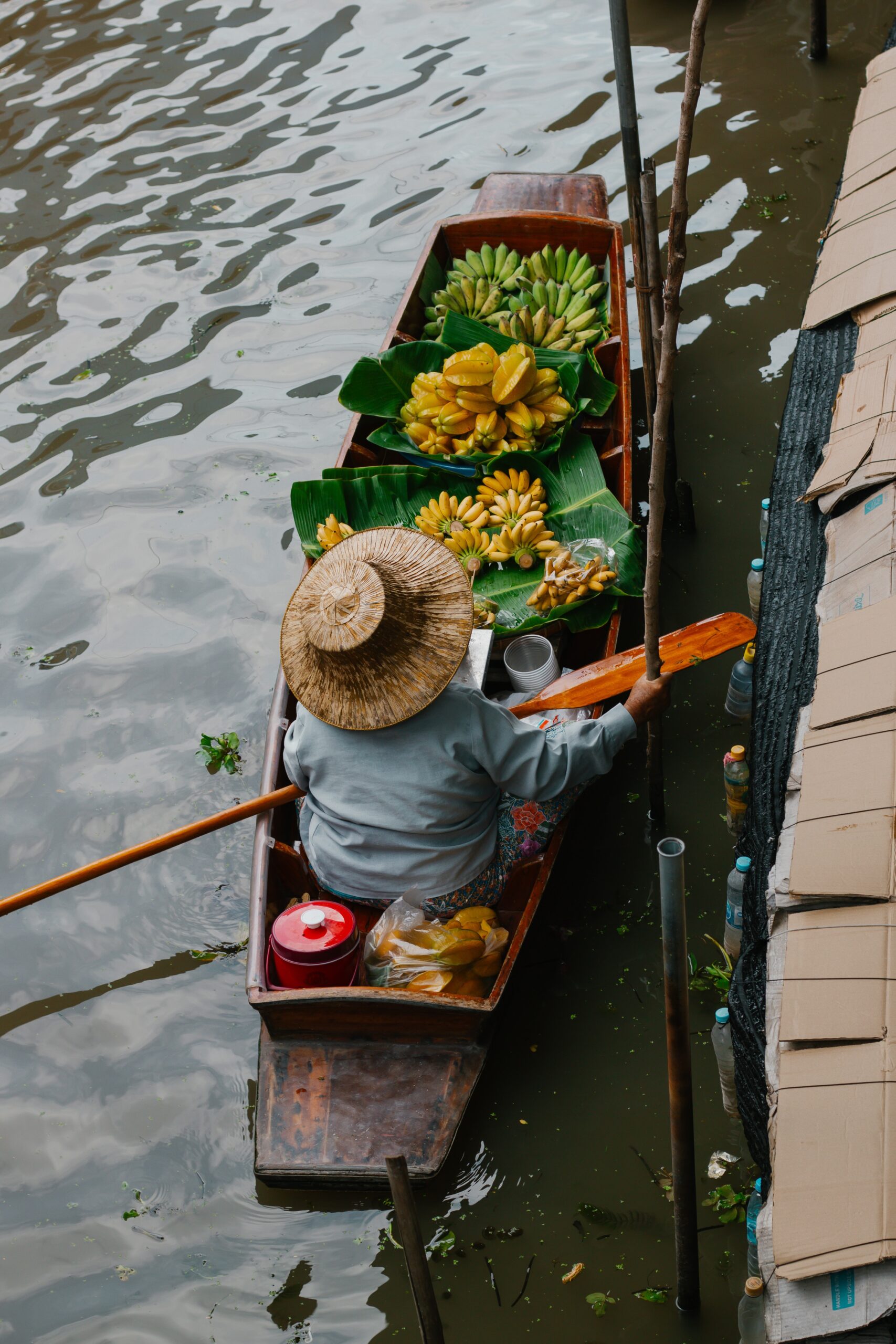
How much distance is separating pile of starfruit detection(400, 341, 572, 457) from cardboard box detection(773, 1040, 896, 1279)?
314 centimetres

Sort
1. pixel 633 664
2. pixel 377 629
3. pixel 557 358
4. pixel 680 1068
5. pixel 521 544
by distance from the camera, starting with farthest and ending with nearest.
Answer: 1. pixel 557 358
2. pixel 521 544
3. pixel 633 664
4. pixel 377 629
5. pixel 680 1068

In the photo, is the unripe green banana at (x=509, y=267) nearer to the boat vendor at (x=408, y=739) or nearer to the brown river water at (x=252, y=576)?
the brown river water at (x=252, y=576)

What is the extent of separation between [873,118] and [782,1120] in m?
4.27

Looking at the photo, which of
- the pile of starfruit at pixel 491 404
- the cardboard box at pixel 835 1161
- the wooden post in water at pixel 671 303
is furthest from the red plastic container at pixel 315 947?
the pile of starfruit at pixel 491 404

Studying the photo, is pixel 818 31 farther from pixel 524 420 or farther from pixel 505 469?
pixel 505 469

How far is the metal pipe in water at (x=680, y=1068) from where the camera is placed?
218cm

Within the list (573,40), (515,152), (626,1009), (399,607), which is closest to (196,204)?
(515,152)

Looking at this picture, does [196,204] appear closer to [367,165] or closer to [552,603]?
[367,165]

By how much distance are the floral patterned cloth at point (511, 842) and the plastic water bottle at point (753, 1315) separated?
4.28 ft

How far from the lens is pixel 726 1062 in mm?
2922

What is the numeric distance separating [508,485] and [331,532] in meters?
0.77

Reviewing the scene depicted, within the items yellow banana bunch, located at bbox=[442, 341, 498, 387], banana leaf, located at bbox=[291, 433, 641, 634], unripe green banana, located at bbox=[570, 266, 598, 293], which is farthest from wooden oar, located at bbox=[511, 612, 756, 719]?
unripe green banana, located at bbox=[570, 266, 598, 293]

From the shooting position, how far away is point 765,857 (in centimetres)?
284

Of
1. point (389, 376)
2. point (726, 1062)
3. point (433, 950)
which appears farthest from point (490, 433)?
point (726, 1062)
